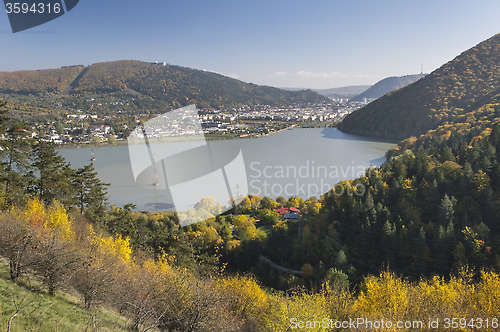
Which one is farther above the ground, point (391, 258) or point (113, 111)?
point (113, 111)

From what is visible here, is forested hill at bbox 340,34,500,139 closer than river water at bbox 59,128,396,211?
No

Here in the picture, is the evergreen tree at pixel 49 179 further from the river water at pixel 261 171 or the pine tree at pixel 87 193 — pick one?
the river water at pixel 261 171

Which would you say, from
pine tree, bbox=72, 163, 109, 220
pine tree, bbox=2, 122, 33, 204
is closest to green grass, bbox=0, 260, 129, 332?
Result: pine tree, bbox=2, 122, 33, 204

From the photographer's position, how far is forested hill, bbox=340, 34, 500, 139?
1995cm

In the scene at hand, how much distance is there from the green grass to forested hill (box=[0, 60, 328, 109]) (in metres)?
30.5

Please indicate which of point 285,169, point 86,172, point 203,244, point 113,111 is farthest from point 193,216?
point 113,111

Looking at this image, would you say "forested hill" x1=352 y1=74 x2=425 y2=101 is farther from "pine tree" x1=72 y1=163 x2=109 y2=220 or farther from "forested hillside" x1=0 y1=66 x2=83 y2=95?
"pine tree" x1=72 y1=163 x2=109 y2=220

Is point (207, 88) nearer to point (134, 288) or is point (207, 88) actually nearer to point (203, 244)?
point (203, 244)

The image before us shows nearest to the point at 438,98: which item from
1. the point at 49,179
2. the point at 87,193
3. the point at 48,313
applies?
the point at 87,193

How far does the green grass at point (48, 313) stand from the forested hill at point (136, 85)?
30544mm

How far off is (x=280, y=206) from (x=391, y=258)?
367 cm

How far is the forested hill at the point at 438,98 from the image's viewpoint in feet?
65.5

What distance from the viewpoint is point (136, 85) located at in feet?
129

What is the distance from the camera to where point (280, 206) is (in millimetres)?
8523
